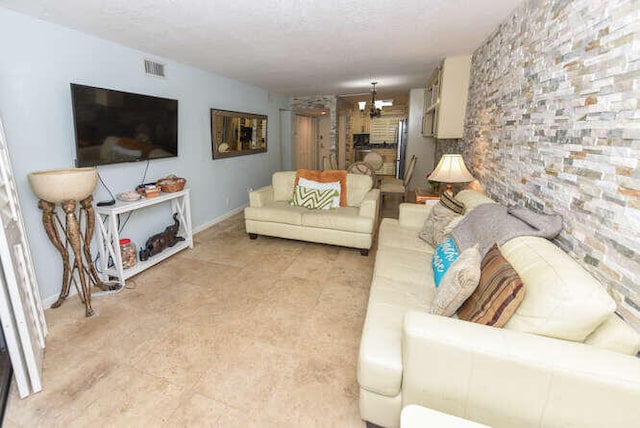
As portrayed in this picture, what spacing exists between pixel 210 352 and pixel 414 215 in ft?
6.84

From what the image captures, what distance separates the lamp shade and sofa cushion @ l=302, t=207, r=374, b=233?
84 centimetres

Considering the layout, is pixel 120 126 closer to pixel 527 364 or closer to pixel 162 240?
pixel 162 240

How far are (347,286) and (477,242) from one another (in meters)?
1.18

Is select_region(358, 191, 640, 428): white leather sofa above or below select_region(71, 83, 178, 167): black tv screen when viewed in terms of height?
below

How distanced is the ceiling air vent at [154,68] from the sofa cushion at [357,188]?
94.6 inches

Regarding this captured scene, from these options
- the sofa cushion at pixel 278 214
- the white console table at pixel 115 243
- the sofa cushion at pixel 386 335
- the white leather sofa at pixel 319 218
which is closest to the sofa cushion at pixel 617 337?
the sofa cushion at pixel 386 335

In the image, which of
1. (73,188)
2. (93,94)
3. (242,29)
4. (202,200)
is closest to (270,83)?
(202,200)

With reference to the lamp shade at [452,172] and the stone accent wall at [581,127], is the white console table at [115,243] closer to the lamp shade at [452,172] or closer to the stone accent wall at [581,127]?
the lamp shade at [452,172]

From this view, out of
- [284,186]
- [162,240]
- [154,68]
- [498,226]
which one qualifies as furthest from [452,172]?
[154,68]

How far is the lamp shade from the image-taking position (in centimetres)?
278

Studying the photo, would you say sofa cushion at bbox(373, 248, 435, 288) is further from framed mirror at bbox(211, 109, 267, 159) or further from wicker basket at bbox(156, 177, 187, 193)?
framed mirror at bbox(211, 109, 267, 159)

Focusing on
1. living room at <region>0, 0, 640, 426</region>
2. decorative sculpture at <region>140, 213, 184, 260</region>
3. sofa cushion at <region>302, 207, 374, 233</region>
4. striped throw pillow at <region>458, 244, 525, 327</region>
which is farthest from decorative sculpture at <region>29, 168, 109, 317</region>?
striped throw pillow at <region>458, 244, 525, 327</region>

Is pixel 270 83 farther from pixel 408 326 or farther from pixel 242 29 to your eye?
pixel 408 326

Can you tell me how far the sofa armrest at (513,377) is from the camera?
2.98 ft
